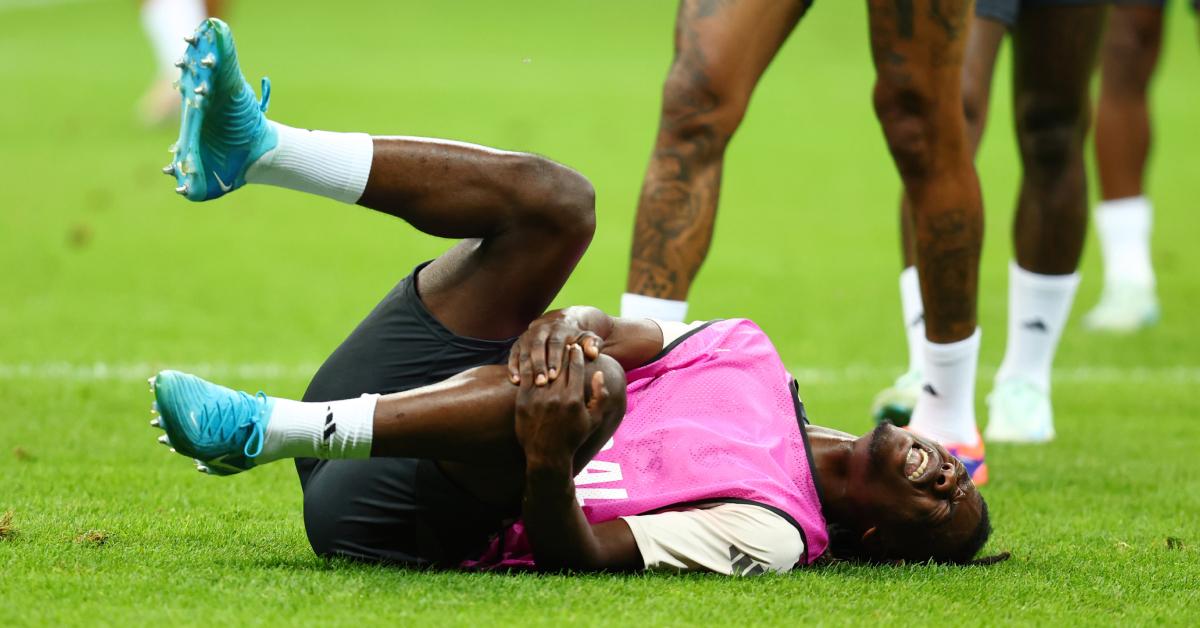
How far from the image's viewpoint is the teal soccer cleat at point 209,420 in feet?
9.72

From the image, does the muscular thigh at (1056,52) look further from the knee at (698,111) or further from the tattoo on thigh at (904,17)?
the knee at (698,111)

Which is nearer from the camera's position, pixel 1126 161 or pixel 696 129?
pixel 696 129

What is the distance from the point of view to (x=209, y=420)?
9.80 ft

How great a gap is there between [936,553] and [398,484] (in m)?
1.22

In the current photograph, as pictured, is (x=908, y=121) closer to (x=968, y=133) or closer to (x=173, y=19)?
(x=968, y=133)

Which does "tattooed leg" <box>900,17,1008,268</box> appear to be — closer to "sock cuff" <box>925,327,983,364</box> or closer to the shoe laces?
"sock cuff" <box>925,327,983,364</box>

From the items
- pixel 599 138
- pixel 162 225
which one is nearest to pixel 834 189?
pixel 599 138

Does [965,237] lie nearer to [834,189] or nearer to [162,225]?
[162,225]

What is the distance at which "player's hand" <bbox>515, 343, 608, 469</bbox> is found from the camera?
3.08 m

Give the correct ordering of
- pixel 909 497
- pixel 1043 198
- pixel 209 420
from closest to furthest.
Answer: pixel 209 420 → pixel 909 497 → pixel 1043 198

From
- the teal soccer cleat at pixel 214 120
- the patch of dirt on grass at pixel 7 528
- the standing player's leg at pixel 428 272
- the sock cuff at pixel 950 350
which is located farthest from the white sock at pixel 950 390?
the patch of dirt on grass at pixel 7 528

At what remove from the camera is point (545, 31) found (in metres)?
20.0

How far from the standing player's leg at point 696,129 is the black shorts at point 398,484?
95 centimetres

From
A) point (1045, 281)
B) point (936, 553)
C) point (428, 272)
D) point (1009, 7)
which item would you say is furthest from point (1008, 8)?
point (428, 272)
